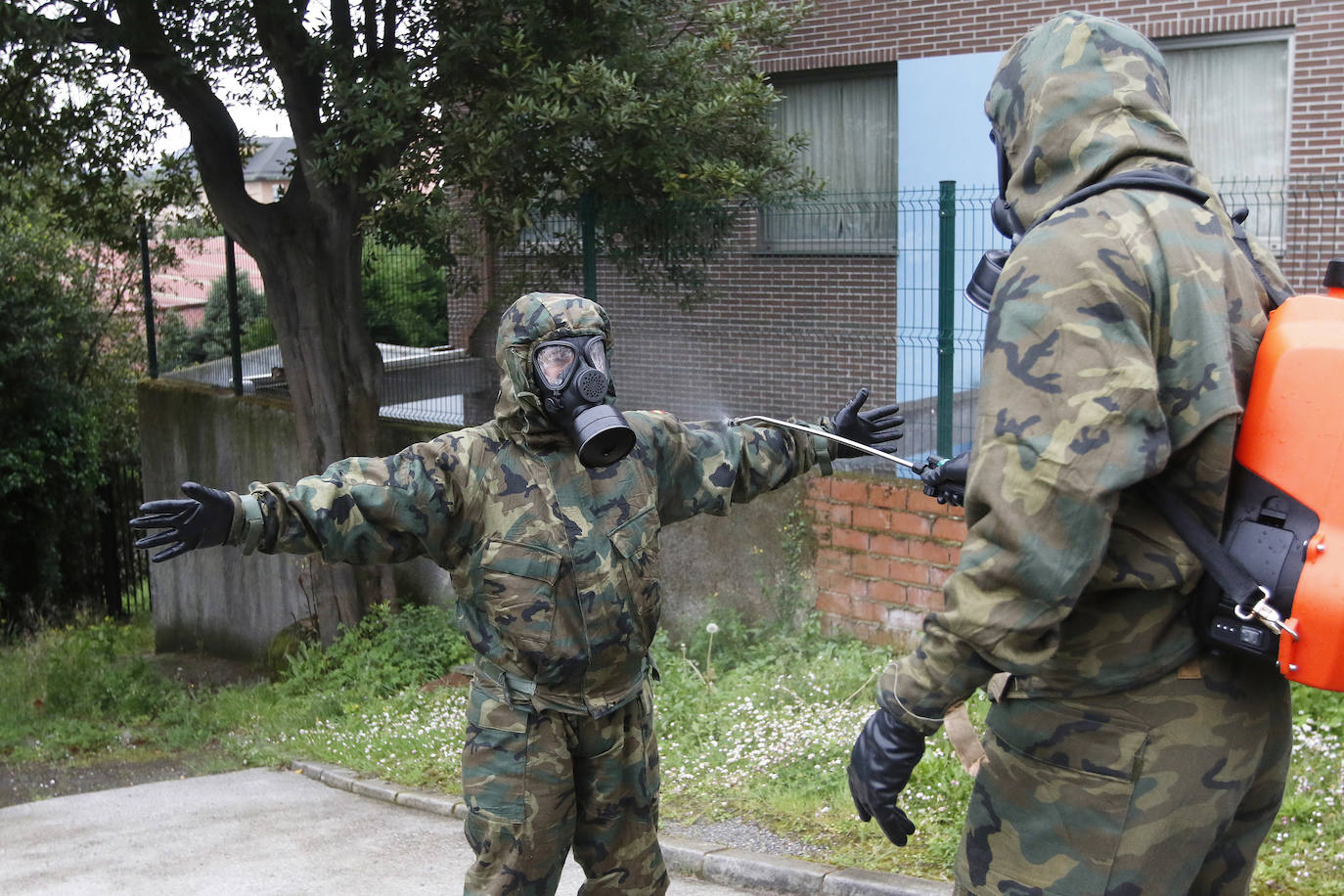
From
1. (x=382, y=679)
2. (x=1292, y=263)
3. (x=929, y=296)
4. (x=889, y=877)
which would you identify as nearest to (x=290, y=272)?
(x=382, y=679)

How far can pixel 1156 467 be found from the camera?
202cm

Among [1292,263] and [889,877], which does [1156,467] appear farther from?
[1292,263]

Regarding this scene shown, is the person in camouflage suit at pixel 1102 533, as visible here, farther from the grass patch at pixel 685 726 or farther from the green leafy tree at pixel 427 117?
the green leafy tree at pixel 427 117

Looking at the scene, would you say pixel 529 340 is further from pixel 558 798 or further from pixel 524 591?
pixel 558 798

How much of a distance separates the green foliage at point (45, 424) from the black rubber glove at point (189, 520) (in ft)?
35.8

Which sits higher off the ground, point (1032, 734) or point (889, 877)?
point (1032, 734)

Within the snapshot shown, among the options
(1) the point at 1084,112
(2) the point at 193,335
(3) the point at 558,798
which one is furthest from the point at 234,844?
(2) the point at 193,335

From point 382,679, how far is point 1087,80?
6.69m

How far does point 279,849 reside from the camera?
215 inches

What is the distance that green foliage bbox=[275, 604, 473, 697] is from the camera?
8.06 metres

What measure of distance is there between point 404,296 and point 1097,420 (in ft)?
28.1

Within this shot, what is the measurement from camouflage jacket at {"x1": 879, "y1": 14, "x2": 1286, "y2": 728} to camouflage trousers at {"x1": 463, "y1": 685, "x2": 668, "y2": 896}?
4.36 feet

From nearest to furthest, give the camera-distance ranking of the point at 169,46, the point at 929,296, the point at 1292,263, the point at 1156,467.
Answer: the point at 1156,467, the point at 929,296, the point at 169,46, the point at 1292,263

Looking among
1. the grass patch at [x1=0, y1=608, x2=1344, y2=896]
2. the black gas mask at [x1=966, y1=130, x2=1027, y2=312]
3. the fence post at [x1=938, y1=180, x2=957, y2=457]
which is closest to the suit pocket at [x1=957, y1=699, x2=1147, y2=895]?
the black gas mask at [x1=966, y1=130, x2=1027, y2=312]
